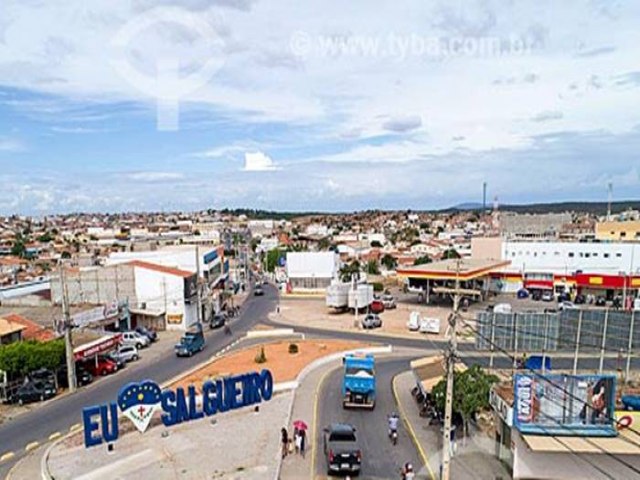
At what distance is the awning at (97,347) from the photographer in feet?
91.5

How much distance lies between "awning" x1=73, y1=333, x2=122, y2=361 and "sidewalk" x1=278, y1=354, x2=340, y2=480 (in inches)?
424

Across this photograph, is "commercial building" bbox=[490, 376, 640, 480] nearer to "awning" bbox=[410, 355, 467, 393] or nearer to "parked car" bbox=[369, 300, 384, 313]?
"awning" bbox=[410, 355, 467, 393]

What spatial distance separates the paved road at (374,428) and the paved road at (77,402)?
29.1 ft

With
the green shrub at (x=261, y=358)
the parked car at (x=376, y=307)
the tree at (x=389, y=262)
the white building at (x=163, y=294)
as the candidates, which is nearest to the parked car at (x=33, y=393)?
the green shrub at (x=261, y=358)

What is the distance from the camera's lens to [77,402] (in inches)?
982

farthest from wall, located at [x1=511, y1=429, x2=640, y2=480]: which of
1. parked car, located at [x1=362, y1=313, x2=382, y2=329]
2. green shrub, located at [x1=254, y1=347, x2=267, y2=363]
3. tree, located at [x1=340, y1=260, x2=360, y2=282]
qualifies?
tree, located at [x1=340, y1=260, x2=360, y2=282]

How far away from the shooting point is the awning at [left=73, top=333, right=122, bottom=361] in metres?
27.9

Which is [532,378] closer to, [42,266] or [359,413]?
[359,413]

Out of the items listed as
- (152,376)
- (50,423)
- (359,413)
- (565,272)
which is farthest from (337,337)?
(565,272)

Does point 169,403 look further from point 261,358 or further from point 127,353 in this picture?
point 127,353

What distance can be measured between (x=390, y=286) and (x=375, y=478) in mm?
54273

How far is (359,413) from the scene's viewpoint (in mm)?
22766

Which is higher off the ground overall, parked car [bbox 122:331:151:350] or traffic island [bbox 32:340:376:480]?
traffic island [bbox 32:340:376:480]

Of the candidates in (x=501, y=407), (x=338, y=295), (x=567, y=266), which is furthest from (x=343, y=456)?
(x=567, y=266)
